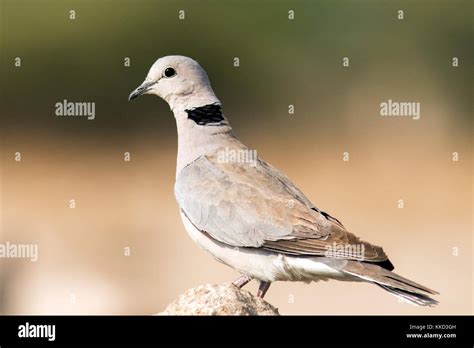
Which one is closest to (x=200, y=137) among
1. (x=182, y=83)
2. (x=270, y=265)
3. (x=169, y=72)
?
(x=182, y=83)

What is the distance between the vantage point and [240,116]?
771 inches

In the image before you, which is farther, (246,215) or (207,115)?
(207,115)

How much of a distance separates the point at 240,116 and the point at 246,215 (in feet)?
37.6

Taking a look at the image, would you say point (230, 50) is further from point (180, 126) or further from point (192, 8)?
point (180, 126)

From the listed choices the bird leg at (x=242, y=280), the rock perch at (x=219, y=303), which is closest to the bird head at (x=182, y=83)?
the bird leg at (x=242, y=280)

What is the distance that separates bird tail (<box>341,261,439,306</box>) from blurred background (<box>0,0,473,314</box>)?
26.8 ft

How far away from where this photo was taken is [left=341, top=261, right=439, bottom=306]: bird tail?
717 cm

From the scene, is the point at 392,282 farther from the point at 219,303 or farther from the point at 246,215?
the point at 246,215

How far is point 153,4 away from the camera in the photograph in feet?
63.2

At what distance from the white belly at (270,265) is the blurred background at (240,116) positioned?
296 inches

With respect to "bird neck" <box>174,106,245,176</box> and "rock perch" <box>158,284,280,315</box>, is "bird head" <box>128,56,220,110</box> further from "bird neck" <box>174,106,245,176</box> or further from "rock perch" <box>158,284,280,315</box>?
"rock perch" <box>158,284,280,315</box>

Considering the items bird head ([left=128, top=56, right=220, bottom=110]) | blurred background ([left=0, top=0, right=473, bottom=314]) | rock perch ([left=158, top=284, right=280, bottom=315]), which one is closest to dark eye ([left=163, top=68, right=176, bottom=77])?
bird head ([left=128, top=56, right=220, bottom=110])

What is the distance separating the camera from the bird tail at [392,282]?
7.17m

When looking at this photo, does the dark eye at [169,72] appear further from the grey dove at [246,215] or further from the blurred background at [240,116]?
the blurred background at [240,116]
